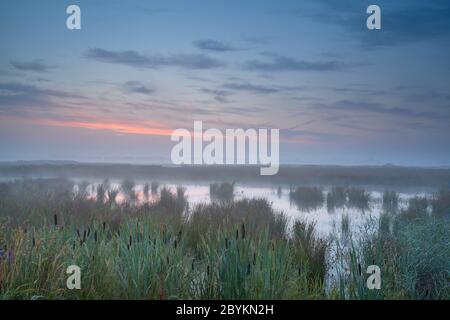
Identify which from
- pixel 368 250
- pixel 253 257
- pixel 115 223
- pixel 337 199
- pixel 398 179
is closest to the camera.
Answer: pixel 253 257

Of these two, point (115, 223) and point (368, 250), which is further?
point (115, 223)

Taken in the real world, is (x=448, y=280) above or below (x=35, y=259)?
below

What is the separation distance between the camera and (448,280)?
5219 millimetres

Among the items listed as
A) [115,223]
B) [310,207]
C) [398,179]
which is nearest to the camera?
[115,223]

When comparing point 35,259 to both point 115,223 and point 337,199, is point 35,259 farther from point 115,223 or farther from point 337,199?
point 337,199
